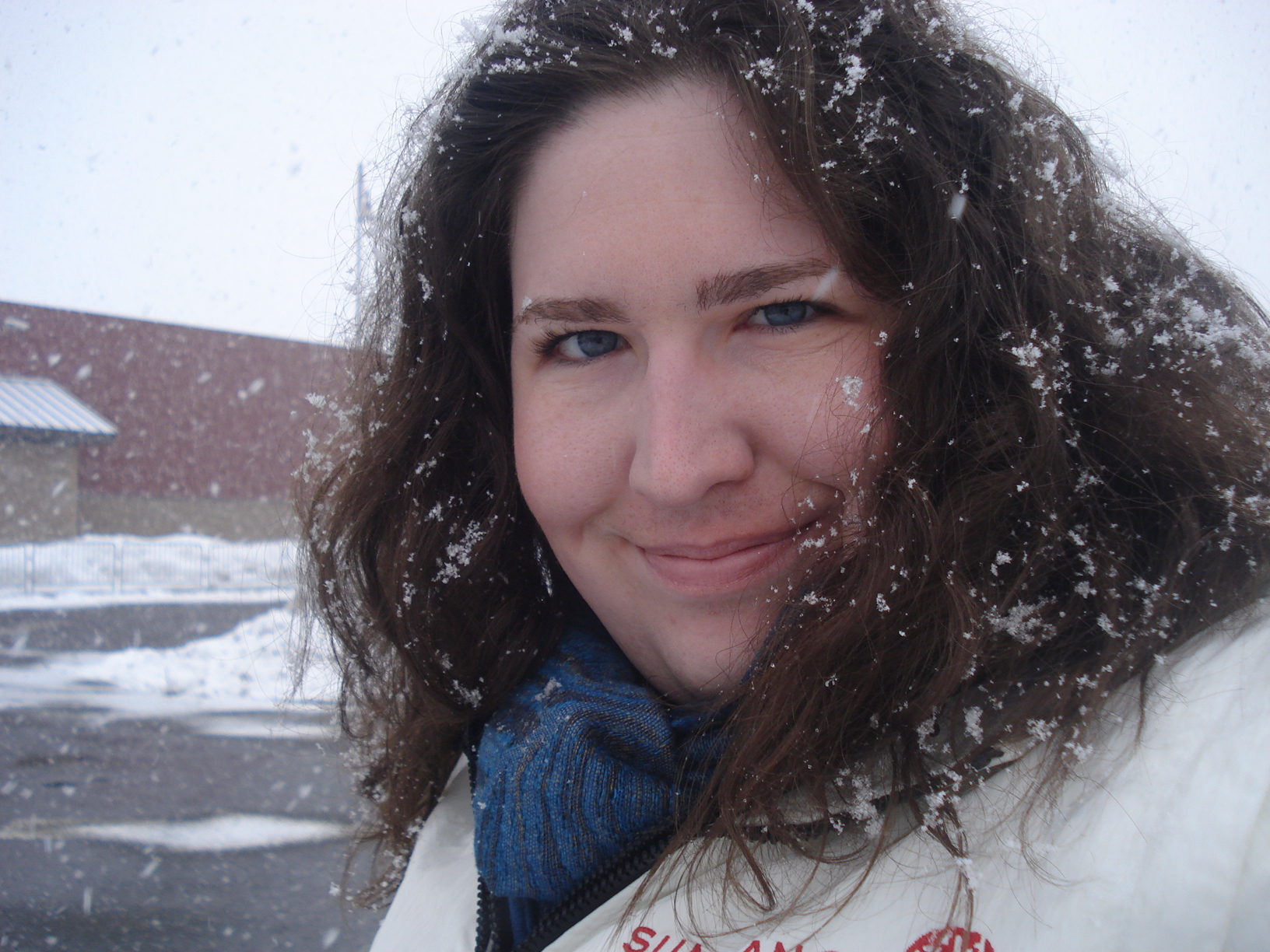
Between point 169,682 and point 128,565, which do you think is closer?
point 169,682

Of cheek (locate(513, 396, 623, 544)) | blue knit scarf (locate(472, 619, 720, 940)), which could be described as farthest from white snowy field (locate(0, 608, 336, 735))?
cheek (locate(513, 396, 623, 544))

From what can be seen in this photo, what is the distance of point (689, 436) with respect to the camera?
3.60ft

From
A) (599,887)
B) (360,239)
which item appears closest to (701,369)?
(599,887)

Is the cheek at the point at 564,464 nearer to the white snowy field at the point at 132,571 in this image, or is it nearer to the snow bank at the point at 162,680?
Result: the snow bank at the point at 162,680

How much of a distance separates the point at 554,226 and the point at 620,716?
743mm

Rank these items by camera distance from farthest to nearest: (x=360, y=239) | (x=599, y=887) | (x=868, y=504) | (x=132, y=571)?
1. (x=132, y=571)
2. (x=360, y=239)
3. (x=599, y=887)
4. (x=868, y=504)

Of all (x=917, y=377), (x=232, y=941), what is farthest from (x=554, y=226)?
(x=232, y=941)

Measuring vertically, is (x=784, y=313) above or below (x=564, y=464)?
above

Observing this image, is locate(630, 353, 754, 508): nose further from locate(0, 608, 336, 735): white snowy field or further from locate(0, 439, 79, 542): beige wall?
locate(0, 439, 79, 542): beige wall

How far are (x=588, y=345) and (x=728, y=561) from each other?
412 millimetres

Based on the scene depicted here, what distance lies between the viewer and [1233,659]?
88cm

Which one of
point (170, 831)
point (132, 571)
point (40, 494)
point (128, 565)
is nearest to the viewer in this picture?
point (170, 831)

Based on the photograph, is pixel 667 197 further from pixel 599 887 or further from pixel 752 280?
pixel 599 887

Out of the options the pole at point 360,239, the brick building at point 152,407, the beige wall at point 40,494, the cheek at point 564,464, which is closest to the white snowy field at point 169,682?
the pole at point 360,239
